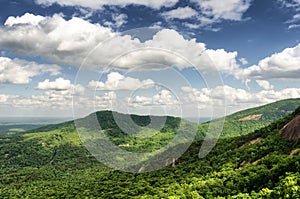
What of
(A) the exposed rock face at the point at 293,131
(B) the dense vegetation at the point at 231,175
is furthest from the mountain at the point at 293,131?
(B) the dense vegetation at the point at 231,175

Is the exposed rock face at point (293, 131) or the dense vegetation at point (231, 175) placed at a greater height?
the exposed rock face at point (293, 131)

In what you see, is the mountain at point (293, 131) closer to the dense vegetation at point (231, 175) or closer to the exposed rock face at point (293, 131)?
the exposed rock face at point (293, 131)

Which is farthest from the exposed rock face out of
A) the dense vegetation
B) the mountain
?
the dense vegetation

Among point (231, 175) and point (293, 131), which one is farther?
point (293, 131)

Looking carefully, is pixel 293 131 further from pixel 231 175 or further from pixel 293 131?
pixel 231 175

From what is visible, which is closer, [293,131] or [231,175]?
[231,175]

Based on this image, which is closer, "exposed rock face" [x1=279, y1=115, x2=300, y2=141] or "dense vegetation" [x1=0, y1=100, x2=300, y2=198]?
"dense vegetation" [x1=0, y1=100, x2=300, y2=198]

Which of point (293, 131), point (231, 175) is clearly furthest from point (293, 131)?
point (231, 175)

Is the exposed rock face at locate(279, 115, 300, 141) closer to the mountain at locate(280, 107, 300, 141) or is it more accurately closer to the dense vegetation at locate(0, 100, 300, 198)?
the mountain at locate(280, 107, 300, 141)

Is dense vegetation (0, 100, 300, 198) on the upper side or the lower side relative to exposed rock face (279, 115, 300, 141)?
lower

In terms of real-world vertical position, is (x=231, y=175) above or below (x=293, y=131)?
below

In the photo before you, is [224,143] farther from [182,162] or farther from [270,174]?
[270,174]

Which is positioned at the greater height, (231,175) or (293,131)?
(293,131)
